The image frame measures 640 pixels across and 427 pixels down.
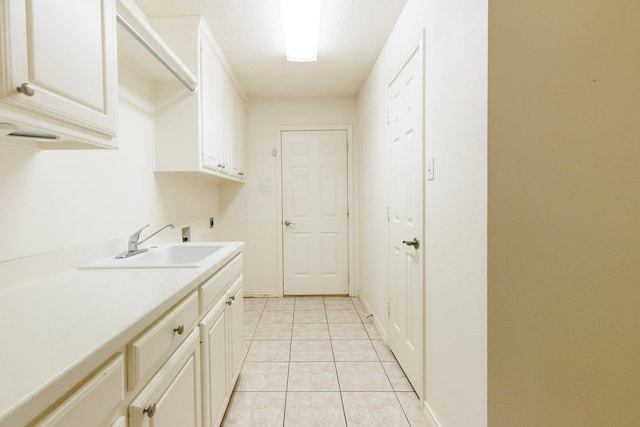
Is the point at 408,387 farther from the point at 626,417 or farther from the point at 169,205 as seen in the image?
the point at 169,205

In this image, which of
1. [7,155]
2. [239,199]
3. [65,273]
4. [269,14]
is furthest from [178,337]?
[239,199]

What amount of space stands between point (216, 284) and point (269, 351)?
47.8 inches

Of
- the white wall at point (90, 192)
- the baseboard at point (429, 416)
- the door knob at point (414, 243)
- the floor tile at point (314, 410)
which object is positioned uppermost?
the white wall at point (90, 192)

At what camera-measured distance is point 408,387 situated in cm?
191

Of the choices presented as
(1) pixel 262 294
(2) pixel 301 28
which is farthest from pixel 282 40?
(1) pixel 262 294

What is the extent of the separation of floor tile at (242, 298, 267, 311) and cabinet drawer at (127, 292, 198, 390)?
2.21m

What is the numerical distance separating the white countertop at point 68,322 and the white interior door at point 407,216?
1203mm

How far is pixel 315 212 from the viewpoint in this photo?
3.76 meters

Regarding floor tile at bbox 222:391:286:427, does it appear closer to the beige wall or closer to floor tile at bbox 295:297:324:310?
the beige wall

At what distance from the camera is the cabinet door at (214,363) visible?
1.29 m

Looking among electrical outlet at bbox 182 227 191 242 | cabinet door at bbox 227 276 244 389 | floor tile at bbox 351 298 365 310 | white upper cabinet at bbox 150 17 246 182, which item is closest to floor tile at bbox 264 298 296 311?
floor tile at bbox 351 298 365 310

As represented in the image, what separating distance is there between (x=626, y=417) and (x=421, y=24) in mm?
1937

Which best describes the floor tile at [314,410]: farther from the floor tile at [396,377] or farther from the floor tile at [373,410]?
the floor tile at [396,377]

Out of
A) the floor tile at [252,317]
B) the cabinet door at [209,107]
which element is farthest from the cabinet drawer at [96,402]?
the floor tile at [252,317]
